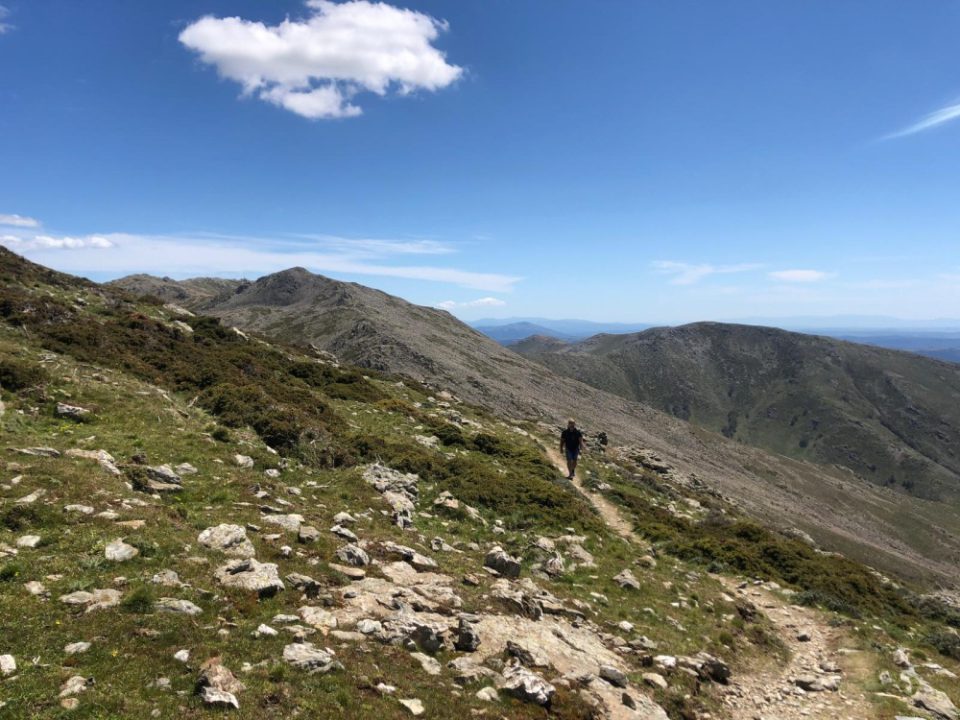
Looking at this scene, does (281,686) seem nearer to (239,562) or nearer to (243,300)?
(239,562)

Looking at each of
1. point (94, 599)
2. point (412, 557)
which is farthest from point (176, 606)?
point (412, 557)

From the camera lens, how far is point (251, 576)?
397 inches

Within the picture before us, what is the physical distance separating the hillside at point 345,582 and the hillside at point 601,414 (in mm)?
31195

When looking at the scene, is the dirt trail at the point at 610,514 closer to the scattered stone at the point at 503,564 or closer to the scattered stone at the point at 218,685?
the scattered stone at the point at 503,564

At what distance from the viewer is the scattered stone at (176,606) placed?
8.61 meters

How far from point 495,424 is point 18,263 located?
3754cm

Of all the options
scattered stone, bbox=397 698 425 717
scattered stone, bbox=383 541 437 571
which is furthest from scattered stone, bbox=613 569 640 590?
scattered stone, bbox=397 698 425 717

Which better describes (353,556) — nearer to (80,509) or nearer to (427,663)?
(427,663)

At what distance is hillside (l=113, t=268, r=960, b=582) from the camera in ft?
238

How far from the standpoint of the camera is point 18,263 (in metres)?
36.8

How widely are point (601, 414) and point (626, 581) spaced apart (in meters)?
82.1

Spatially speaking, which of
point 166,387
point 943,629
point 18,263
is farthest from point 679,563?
point 18,263

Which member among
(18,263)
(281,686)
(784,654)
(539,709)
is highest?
(18,263)

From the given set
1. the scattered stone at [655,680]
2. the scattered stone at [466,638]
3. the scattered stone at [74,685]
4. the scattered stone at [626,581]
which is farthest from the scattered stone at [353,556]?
the scattered stone at [626,581]
